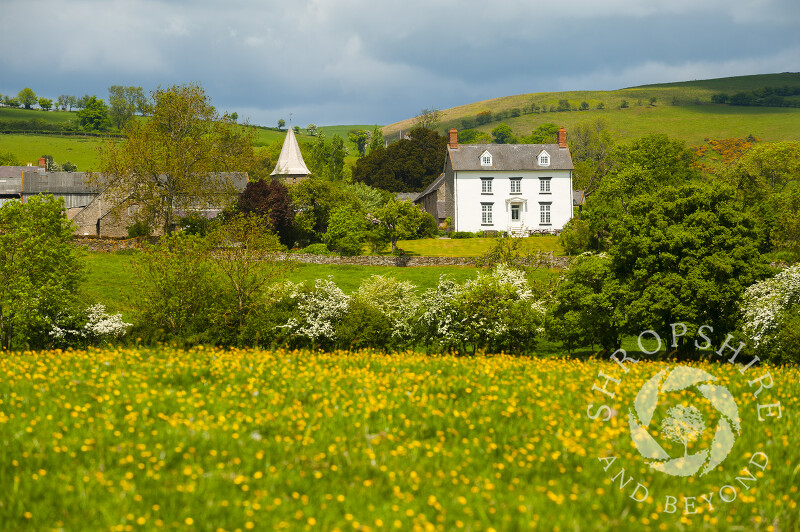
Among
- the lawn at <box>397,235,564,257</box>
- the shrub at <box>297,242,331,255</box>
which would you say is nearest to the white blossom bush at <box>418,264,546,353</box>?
the lawn at <box>397,235,564,257</box>

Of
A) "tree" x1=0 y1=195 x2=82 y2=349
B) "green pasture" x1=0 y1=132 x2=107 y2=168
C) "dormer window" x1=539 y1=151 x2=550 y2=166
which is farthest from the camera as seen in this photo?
"green pasture" x1=0 y1=132 x2=107 y2=168

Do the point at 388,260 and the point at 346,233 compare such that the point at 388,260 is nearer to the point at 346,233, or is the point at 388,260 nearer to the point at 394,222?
the point at 346,233

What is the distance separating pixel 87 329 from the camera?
32125 mm

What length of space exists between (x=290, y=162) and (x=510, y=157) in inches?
1416

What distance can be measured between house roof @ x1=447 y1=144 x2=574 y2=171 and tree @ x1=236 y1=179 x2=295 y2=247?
22.4 meters

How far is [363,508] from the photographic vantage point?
8555 mm

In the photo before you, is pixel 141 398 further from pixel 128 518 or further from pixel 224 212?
pixel 224 212

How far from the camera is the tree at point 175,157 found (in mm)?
64188

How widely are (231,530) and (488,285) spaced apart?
26901 mm

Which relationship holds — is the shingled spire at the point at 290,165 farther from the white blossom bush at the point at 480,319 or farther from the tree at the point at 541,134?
the white blossom bush at the point at 480,319

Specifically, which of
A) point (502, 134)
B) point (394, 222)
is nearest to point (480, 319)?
point (394, 222)

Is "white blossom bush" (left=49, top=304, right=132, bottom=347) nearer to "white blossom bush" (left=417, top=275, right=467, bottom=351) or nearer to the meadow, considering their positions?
"white blossom bush" (left=417, top=275, right=467, bottom=351)

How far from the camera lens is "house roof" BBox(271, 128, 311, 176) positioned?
349 ft

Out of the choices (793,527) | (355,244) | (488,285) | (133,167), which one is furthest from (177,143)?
(793,527)
